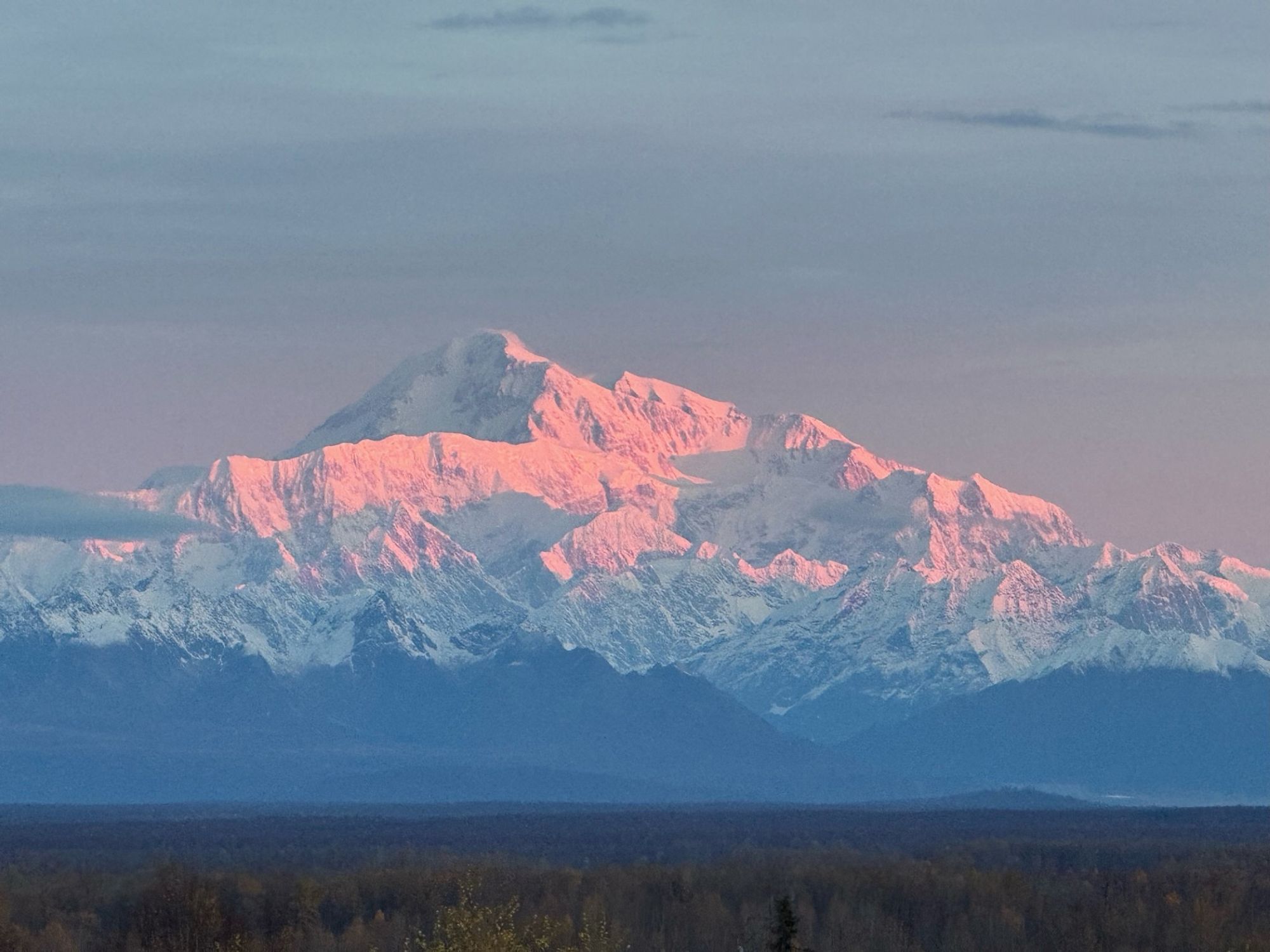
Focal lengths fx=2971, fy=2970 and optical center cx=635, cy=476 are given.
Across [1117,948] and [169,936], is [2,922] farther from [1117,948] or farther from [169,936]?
[1117,948]

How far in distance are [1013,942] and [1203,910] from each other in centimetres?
1138

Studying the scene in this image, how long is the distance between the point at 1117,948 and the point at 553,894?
43251 millimetres

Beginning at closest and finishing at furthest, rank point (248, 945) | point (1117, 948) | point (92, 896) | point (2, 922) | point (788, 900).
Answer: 1. point (788, 900)
2. point (248, 945)
3. point (2, 922)
4. point (1117, 948)
5. point (92, 896)

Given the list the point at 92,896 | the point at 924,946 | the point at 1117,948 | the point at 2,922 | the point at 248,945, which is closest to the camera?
the point at 248,945

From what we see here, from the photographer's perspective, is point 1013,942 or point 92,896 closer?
point 1013,942

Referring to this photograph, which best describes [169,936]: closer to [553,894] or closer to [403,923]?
[403,923]

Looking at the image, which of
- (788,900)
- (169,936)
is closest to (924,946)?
(169,936)

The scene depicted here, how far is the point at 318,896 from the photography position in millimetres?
193375

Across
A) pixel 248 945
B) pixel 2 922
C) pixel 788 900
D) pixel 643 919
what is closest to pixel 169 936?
pixel 2 922

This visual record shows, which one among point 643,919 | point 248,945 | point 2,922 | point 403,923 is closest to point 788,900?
point 248,945

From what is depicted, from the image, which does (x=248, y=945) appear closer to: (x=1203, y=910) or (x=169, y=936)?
(x=169, y=936)

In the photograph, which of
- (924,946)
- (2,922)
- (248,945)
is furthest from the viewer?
(924,946)

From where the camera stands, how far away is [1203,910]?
17650 centimetres

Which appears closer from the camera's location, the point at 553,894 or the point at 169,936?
the point at 169,936
